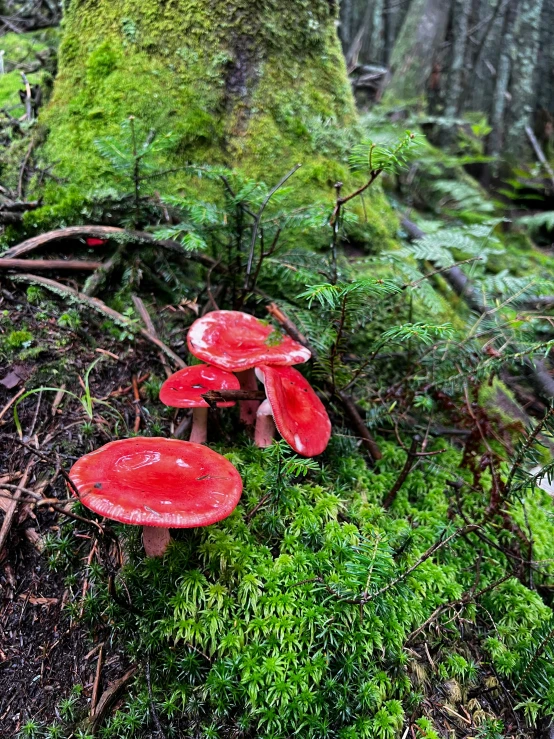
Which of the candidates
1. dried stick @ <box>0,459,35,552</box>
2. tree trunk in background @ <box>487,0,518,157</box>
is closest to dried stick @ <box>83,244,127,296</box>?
dried stick @ <box>0,459,35,552</box>

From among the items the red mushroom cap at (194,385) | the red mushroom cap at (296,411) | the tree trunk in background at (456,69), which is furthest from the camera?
the tree trunk in background at (456,69)

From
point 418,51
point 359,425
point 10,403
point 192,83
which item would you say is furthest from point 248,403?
point 418,51

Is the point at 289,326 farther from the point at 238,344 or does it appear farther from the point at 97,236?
the point at 97,236

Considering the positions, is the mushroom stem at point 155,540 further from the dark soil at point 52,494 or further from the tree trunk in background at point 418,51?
the tree trunk in background at point 418,51

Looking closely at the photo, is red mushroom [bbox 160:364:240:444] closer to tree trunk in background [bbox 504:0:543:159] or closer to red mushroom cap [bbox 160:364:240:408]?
red mushroom cap [bbox 160:364:240:408]

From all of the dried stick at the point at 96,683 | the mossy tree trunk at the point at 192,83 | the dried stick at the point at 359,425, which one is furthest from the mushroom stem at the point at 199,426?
the mossy tree trunk at the point at 192,83

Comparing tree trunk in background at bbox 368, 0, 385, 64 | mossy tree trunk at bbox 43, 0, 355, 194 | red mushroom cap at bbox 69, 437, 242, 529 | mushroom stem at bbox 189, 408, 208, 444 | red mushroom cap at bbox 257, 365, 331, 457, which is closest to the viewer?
red mushroom cap at bbox 69, 437, 242, 529
